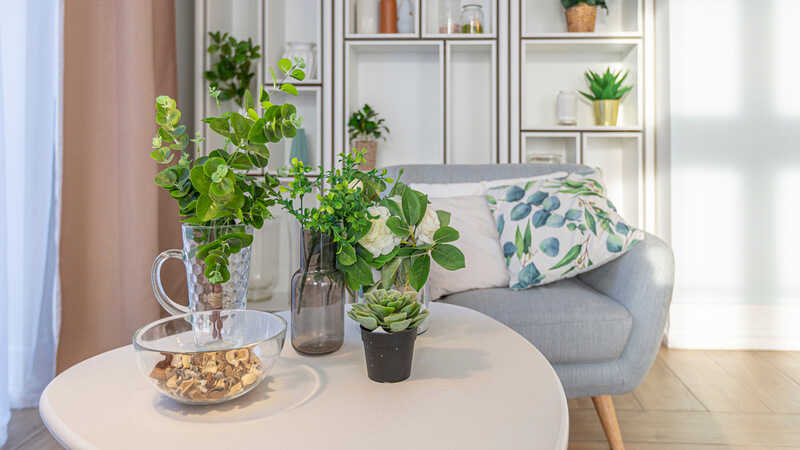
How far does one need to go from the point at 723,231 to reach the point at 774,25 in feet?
3.08

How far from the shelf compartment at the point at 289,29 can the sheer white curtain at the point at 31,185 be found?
1.14 meters

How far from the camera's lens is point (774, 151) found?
2400mm

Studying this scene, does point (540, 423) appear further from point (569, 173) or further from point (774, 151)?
point (774, 151)

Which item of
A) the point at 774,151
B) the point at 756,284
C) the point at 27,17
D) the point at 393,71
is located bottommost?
the point at 756,284

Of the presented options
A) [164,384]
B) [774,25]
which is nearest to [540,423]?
[164,384]

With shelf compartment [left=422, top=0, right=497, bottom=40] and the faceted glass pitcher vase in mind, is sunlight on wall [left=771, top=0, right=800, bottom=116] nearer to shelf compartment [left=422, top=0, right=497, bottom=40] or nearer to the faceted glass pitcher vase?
shelf compartment [left=422, top=0, right=497, bottom=40]

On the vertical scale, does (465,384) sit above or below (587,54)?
below

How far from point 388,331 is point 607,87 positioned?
2.42 meters

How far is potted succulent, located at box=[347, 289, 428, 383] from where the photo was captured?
2.41 ft

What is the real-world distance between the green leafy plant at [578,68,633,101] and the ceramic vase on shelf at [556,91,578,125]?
7 centimetres

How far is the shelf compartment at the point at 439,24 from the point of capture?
271 centimetres

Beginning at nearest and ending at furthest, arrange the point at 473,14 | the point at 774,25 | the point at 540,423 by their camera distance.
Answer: the point at 540,423
the point at 774,25
the point at 473,14

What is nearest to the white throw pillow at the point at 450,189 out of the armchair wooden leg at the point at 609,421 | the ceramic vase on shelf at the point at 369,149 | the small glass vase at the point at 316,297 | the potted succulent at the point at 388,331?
the armchair wooden leg at the point at 609,421

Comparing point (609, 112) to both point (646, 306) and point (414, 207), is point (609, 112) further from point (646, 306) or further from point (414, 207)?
point (414, 207)
